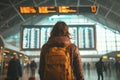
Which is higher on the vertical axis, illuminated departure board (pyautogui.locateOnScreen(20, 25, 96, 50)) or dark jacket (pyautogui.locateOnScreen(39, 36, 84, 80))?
illuminated departure board (pyautogui.locateOnScreen(20, 25, 96, 50))

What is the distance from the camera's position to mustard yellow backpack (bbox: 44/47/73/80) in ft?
11.1

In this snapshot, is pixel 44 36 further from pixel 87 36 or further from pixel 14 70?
pixel 14 70

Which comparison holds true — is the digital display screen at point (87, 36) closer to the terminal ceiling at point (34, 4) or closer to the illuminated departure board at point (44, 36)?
the illuminated departure board at point (44, 36)

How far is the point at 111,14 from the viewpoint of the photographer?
40750 mm

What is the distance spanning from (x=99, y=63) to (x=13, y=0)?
2326 centimetres

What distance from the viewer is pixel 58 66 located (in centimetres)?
342

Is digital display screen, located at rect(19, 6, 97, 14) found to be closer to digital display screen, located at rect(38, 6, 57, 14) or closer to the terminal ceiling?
digital display screen, located at rect(38, 6, 57, 14)

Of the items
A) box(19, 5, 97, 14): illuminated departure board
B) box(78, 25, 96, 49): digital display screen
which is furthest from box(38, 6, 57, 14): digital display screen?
box(78, 25, 96, 49): digital display screen

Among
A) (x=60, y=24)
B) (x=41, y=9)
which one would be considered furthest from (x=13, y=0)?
(x=60, y=24)

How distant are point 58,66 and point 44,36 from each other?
14167 mm

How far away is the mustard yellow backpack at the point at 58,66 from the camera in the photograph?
3398 mm

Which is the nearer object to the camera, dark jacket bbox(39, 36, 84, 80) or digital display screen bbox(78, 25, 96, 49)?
dark jacket bbox(39, 36, 84, 80)

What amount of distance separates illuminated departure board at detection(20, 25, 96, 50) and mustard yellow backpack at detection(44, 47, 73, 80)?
13497 mm

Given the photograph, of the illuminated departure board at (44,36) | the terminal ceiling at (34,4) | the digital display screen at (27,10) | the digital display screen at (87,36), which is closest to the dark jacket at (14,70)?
the digital display screen at (27,10)
